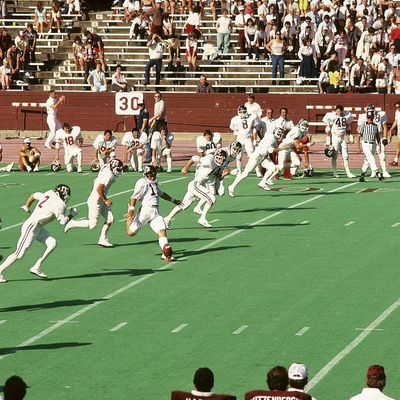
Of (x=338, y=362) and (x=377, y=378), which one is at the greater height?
(x=377, y=378)

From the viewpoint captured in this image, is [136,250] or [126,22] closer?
[136,250]

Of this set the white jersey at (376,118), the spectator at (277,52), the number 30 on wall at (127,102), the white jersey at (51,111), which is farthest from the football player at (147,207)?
the spectator at (277,52)

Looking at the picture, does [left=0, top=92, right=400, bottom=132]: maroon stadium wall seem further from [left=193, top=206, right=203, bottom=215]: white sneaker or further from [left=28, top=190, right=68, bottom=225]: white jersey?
[left=28, top=190, right=68, bottom=225]: white jersey

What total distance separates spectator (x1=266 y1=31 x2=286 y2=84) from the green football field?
682 inches

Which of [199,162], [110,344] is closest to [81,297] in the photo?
[110,344]

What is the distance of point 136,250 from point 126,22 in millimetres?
30417

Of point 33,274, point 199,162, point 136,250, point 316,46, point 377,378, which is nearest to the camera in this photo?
point 377,378

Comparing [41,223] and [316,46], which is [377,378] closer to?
[41,223]

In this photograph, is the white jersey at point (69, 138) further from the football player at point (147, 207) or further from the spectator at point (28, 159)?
the football player at point (147, 207)

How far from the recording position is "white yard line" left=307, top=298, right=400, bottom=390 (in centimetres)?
1738

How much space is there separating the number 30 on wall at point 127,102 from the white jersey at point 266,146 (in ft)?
36.7

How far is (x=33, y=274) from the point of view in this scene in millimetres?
24312

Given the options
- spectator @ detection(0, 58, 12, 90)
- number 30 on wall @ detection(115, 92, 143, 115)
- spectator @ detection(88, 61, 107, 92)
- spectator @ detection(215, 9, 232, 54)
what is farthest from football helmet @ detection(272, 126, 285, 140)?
spectator @ detection(0, 58, 12, 90)

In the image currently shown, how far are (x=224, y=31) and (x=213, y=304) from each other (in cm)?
3117
